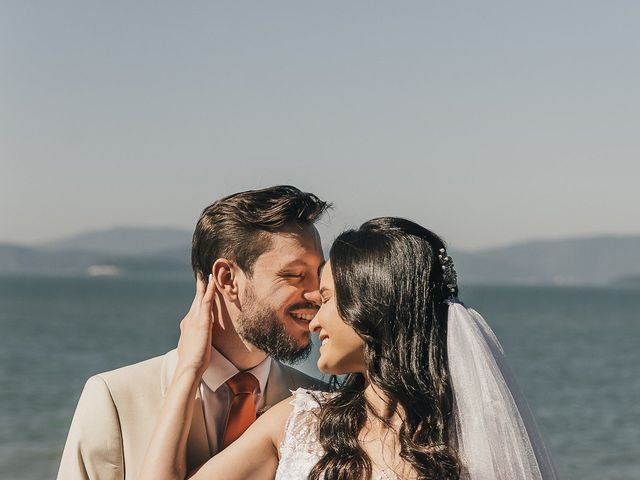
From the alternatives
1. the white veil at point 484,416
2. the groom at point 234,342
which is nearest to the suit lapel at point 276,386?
the groom at point 234,342

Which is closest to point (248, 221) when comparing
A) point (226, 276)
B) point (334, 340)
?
point (226, 276)

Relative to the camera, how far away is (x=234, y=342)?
161 inches

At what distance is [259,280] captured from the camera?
13.3ft

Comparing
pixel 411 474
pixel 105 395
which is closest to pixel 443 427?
pixel 411 474

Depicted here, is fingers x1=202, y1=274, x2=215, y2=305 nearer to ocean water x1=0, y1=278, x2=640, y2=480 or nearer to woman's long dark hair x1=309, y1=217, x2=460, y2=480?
woman's long dark hair x1=309, y1=217, x2=460, y2=480

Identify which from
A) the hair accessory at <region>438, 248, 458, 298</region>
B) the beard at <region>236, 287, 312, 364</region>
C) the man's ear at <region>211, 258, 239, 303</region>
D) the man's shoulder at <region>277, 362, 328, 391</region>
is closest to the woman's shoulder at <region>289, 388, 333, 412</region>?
the beard at <region>236, 287, 312, 364</region>

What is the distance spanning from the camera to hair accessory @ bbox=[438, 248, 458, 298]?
3672mm

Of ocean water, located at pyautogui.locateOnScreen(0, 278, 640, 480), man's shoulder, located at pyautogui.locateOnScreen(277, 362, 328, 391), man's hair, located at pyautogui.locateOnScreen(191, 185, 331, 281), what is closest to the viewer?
man's hair, located at pyautogui.locateOnScreen(191, 185, 331, 281)

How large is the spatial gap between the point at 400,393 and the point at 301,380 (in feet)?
2.60

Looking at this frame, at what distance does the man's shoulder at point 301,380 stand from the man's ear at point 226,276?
41cm

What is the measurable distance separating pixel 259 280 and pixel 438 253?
29.2 inches

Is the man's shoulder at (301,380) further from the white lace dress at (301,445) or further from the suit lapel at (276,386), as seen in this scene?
the white lace dress at (301,445)

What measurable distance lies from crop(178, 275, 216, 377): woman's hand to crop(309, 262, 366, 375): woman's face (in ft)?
1.51

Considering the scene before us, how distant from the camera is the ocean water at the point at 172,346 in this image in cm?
2145
